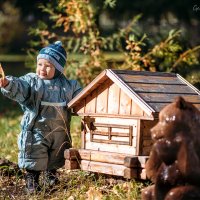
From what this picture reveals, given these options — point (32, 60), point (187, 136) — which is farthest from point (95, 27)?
point (187, 136)

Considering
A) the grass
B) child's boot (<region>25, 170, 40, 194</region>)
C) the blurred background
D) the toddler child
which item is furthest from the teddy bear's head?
the blurred background

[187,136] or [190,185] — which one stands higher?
[187,136]

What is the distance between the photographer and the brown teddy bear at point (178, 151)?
15.4 ft

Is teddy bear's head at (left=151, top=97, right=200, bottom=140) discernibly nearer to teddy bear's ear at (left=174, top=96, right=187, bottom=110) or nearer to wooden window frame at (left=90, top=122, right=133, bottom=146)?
teddy bear's ear at (left=174, top=96, right=187, bottom=110)

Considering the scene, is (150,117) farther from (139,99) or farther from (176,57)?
(176,57)

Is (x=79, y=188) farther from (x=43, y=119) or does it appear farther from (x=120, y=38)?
(x=120, y=38)

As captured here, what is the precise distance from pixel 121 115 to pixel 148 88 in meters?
0.34

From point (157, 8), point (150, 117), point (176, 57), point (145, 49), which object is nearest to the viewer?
point (150, 117)

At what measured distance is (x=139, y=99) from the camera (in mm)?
5875

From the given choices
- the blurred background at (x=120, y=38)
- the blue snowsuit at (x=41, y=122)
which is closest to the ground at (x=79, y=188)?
the blue snowsuit at (x=41, y=122)

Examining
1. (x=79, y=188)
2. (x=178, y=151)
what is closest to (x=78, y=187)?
(x=79, y=188)

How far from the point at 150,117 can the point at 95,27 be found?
16.5ft

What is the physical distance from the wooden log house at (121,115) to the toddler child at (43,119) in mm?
164

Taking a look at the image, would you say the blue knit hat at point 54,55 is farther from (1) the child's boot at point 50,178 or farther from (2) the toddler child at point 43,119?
(1) the child's boot at point 50,178
